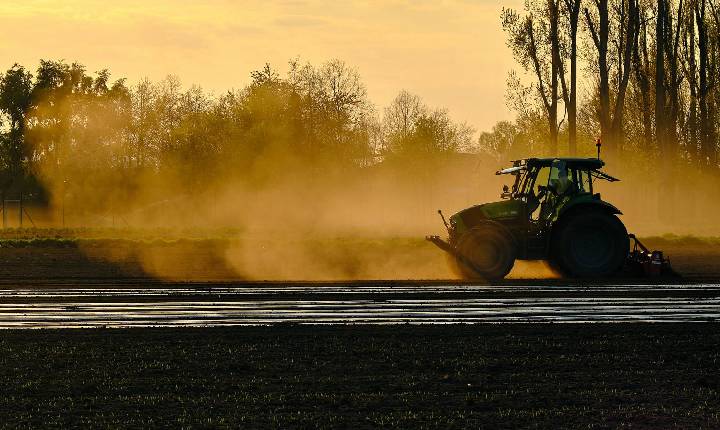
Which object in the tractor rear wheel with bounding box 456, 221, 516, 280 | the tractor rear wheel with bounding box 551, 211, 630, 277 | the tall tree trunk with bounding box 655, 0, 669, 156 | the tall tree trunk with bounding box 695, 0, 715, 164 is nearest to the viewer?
the tractor rear wheel with bounding box 456, 221, 516, 280

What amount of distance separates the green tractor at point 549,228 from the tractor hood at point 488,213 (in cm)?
2

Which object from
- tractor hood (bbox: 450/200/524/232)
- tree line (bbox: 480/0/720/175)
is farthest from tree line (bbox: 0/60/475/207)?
tractor hood (bbox: 450/200/524/232)

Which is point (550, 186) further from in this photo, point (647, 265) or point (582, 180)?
point (647, 265)

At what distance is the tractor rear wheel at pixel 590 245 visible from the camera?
67.1 ft

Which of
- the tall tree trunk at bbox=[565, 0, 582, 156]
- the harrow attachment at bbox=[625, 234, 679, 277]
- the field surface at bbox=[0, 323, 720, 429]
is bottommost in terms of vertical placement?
the field surface at bbox=[0, 323, 720, 429]

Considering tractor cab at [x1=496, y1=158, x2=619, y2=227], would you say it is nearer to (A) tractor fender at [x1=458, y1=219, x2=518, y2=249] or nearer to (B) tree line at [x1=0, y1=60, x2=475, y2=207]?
(A) tractor fender at [x1=458, y1=219, x2=518, y2=249]

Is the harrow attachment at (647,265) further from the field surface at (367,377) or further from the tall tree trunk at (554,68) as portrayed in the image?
the tall tree trunk at (554,68)

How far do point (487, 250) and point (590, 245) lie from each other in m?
1.96

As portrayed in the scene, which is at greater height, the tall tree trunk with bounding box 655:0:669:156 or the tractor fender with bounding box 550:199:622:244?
the tall tree trunk with bounding box 655:0:669:156

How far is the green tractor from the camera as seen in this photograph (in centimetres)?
2044

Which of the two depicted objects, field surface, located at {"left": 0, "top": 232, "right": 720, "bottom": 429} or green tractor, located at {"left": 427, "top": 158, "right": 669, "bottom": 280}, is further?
green tractor, located at {"left": 427, "top": 158, "right": 669, "bottom": 280}

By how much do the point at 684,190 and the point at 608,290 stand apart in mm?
47360

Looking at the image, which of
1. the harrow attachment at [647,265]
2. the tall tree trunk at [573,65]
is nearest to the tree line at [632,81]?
the tall tree trunk at [573,65]

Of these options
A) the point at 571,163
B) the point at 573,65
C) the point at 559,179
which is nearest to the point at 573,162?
the point at 571,163
